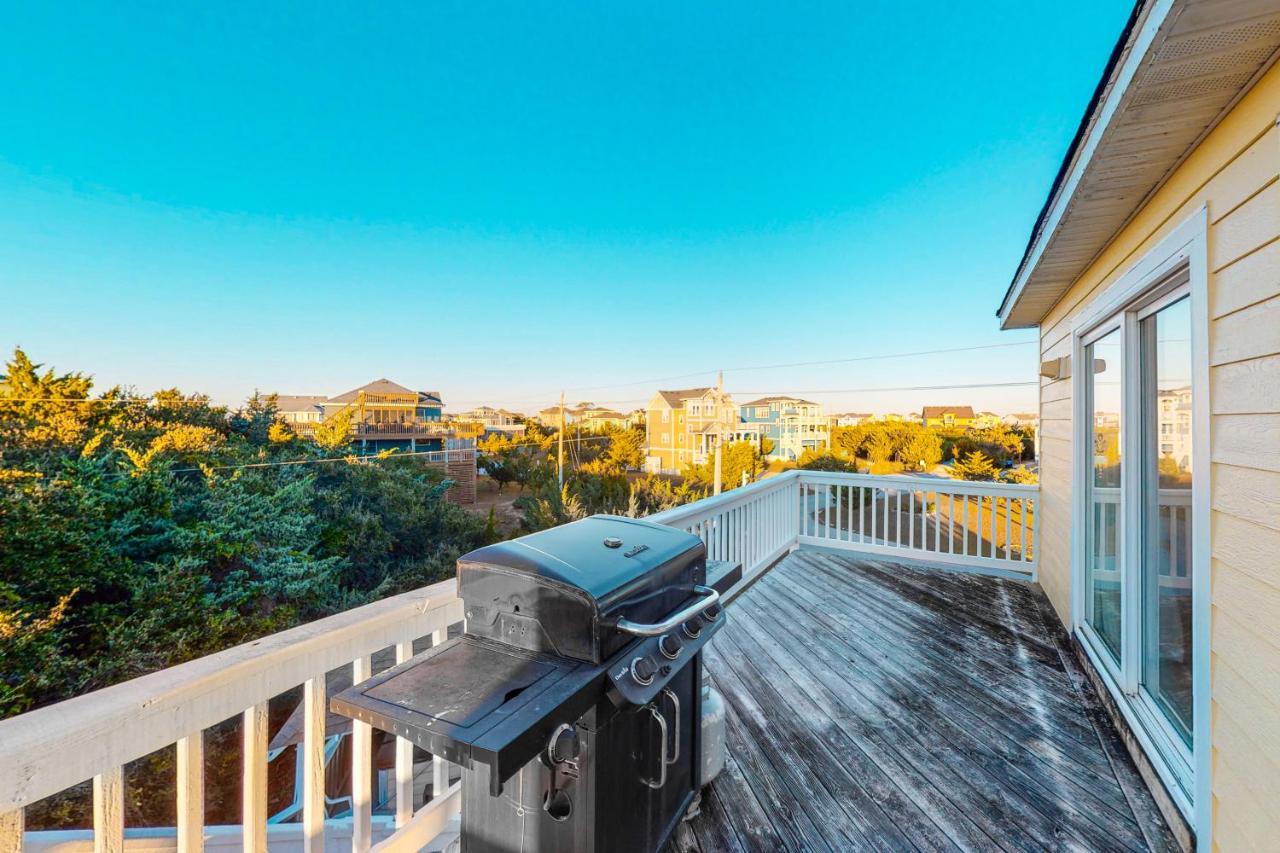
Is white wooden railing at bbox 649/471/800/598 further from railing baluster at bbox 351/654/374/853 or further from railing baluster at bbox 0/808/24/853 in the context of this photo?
railing baluster at bbox 0/808/24/853

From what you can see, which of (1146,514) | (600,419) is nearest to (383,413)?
(600,419)

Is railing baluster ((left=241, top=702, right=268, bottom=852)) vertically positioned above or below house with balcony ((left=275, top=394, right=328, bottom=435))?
below

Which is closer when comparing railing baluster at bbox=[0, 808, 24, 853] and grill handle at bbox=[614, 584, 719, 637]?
railing baluster at bbox=[0, 808, 24, 853]

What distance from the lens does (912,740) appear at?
2.26 m

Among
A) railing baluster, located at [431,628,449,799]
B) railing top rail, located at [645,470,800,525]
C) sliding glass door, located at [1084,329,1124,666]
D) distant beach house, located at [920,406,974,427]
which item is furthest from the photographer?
distant beach house, located at [920,406,974,427]

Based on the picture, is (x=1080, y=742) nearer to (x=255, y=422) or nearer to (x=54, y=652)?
(x=54, y=652)

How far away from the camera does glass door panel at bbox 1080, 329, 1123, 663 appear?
2.39 m

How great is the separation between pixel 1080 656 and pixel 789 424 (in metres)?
32.8

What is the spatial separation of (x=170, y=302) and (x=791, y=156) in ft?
68.2

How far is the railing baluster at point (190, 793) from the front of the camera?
34.6 inches

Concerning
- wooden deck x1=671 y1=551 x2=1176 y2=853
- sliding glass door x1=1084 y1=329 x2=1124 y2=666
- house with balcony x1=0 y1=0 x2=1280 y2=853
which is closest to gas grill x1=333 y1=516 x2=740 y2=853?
house with balcony x1=0 y1=0 x2=1280 y2=853

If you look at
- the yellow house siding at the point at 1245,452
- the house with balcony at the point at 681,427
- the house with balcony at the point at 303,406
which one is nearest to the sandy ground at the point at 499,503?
the house with balcony at the point at 303,406

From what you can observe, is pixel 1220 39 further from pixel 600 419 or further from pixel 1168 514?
pixel 600 419

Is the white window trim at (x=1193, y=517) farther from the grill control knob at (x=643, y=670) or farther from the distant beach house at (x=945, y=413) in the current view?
the distant beach house at (x=945, y=413)
